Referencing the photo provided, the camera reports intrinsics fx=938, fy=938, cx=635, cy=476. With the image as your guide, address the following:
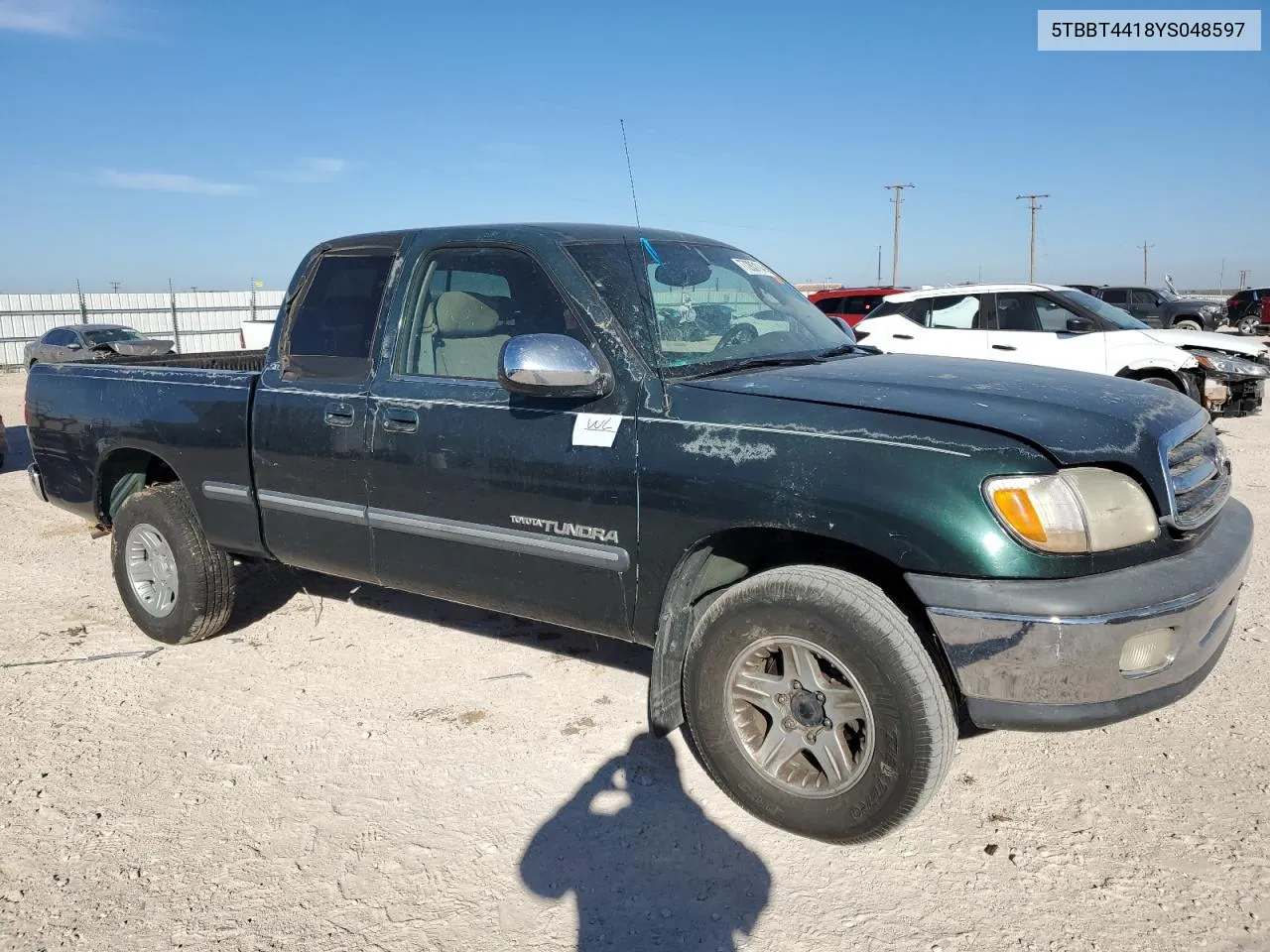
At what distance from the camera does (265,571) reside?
6051mm

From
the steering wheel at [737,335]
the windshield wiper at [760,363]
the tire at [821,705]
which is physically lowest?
the tire at [821,705]

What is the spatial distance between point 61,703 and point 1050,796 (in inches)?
157

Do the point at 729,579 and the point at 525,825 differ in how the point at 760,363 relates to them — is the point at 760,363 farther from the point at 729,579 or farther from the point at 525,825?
the point at 525,825

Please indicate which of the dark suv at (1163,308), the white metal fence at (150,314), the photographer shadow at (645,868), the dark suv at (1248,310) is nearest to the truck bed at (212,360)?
the photographer shadow at (645,868)

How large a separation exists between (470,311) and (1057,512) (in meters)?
2.28

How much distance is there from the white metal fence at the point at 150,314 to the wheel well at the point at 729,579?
28.2 m

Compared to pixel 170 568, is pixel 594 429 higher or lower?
higher

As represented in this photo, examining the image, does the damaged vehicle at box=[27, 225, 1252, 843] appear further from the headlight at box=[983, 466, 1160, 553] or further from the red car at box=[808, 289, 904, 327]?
the red car at box=[808, 289, 904, 327]

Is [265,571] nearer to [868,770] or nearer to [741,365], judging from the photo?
[741,365]

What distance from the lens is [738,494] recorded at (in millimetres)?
2850

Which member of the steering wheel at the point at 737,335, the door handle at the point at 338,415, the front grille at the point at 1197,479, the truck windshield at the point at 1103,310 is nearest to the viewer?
the front grille at the point at 1197,479

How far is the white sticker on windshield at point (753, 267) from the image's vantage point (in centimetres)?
411

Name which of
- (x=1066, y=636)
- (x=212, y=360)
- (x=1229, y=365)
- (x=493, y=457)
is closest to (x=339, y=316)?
(x=493, y=457)

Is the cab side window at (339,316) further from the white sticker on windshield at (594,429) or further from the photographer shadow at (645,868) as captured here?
the photographer shadow at (645,868)
